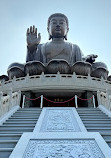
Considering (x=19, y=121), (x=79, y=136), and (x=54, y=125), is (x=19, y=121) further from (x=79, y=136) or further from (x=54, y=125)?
(x=79, y=136)

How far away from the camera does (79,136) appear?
10.8ft

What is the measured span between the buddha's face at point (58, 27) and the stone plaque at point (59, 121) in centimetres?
982

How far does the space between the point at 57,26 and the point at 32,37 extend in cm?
299

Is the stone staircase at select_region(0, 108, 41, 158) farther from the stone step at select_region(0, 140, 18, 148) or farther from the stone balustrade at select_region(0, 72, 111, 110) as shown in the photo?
the stone balustrade at select_region(0, 72, 111, 110)

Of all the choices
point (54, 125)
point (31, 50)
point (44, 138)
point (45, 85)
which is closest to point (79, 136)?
point (44, 138)

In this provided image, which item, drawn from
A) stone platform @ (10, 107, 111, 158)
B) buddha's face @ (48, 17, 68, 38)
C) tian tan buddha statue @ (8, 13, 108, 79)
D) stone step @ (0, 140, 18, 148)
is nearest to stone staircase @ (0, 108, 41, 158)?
stone step @ (0, 140, 18, 148)

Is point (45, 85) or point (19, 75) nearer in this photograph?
point (45, 85)

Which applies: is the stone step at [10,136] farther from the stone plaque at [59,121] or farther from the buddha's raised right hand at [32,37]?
the buddha's raised right hand at [32,37]

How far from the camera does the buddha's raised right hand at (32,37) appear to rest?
12220 mm

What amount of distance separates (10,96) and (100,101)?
2849mm

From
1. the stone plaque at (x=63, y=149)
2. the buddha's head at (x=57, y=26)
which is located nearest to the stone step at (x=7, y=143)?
the stone plaque at (x=63, y=149)

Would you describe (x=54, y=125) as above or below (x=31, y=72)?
below

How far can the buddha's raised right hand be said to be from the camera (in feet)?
40.1

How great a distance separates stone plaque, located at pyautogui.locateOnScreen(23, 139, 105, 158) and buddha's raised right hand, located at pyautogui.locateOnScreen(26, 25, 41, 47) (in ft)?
31.8
